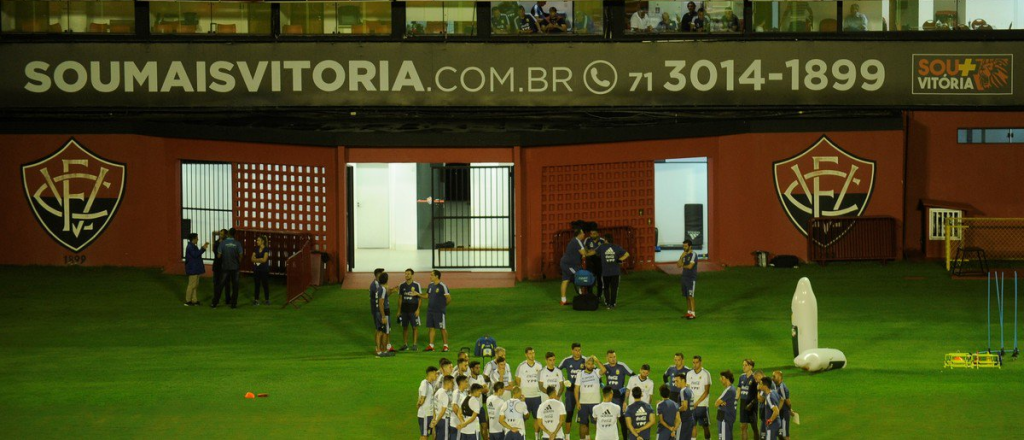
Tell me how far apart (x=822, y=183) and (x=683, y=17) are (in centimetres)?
521

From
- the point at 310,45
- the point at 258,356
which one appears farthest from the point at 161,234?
the point at 258,356

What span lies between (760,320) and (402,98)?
32.4 ft

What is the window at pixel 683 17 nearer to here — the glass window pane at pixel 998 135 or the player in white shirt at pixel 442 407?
the glass window pane at pixel 998 135

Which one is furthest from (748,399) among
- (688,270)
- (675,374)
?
(688,270)

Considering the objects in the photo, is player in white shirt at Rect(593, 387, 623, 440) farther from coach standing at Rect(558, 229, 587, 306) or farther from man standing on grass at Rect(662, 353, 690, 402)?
coach standing at Rect(558, 229, 587, 306)

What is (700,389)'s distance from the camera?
14727 millimetres

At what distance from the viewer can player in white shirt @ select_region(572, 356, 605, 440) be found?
14758 millimetres

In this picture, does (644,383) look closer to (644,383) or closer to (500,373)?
(644,383)

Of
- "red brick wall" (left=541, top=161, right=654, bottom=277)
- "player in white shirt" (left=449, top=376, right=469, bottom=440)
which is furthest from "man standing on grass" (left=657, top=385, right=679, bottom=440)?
"red brick wall" (left=541, top=161, right=654, bottom=277)

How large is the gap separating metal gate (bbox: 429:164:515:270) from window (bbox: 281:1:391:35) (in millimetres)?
3706

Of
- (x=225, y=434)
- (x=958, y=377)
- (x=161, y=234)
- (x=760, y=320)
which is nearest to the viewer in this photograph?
(x=225, y=434)

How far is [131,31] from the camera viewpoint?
28.2m

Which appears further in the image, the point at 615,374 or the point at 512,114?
the point at 512,114

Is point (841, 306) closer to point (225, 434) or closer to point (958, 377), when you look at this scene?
point (958, 377)
